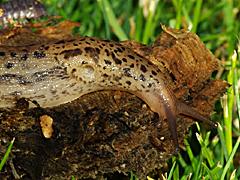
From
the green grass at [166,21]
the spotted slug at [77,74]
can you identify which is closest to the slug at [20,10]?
the green grass at [166,21]

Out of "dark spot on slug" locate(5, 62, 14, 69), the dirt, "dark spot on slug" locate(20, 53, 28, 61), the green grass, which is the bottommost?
the dirt

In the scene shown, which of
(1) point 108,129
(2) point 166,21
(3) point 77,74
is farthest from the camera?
(2) point 166,21

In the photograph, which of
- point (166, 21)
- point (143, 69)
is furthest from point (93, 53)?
point (166, 21)

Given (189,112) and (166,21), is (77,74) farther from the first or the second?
(166,21)

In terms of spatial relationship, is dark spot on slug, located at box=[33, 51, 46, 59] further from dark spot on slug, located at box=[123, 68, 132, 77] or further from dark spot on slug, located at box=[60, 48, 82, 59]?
dark spot on slug, located at box=[123, 68, 132, 77]

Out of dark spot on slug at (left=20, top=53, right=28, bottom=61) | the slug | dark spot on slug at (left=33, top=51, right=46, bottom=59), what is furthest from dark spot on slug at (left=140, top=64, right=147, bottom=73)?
the slug

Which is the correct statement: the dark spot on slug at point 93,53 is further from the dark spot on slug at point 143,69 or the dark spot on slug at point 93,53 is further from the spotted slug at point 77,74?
the dark spot on slug at point 143,69
